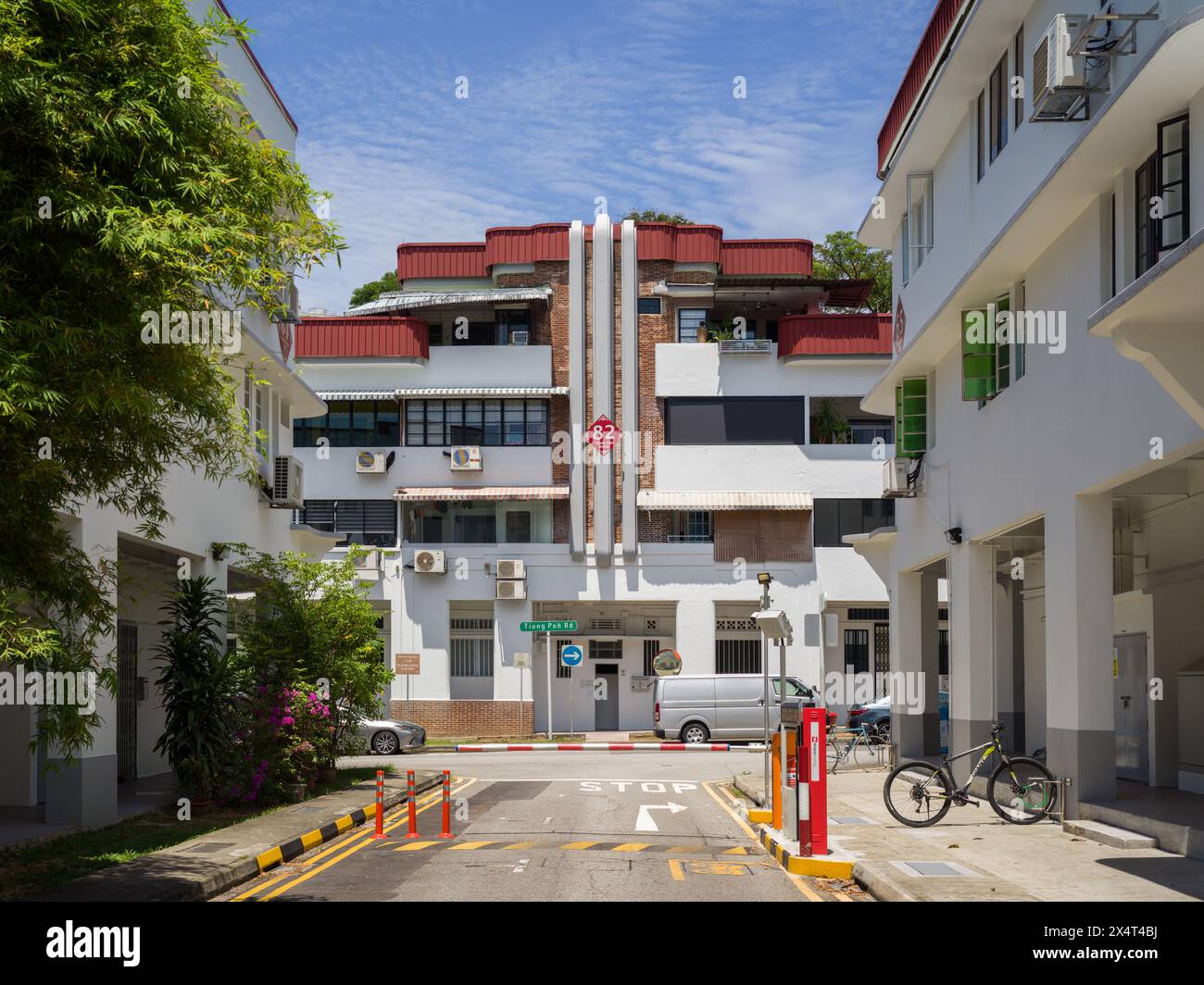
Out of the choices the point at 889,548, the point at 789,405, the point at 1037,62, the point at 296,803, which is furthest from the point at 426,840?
the point at 789,405

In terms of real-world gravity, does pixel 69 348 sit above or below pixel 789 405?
below

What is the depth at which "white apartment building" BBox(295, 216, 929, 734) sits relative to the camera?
4169 centimetres

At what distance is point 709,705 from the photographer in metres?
37.1

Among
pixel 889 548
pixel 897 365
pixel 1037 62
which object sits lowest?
pixel 889 548

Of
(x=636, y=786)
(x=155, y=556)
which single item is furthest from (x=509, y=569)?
(x=155, y=556)

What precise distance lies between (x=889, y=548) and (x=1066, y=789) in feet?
41.2

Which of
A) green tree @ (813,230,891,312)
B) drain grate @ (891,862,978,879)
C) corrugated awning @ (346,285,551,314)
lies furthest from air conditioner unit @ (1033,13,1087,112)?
green tree @ (813,230,891,312)

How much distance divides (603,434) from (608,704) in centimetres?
865

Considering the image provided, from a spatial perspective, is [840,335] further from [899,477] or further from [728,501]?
[899,477]

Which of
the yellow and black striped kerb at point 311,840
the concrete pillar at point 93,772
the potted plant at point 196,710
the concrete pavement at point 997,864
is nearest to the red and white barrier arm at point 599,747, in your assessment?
the yellow and black striped kerb at point 311,840

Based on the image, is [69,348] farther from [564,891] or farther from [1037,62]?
[1037,62]

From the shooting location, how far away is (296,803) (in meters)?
19.4

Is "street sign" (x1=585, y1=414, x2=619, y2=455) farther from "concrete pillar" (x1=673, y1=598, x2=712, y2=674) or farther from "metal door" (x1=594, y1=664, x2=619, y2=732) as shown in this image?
"metal door" (x1=594, y1=664, x2=619, y2=732)
